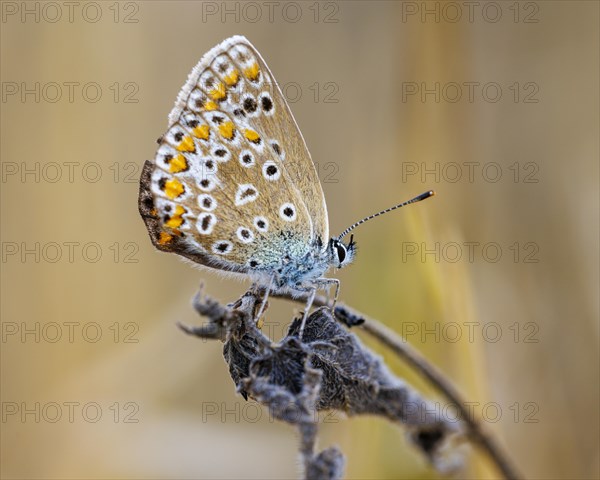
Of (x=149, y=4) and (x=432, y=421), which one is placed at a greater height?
(x=149, y=4)

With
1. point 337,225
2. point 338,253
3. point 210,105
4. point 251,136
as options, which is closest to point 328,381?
point 338,253

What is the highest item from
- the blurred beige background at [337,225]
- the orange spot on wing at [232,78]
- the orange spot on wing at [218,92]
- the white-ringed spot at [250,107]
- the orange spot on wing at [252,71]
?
the orange spot on wing at [252,71]

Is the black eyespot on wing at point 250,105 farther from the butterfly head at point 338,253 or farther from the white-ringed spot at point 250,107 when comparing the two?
the butterfly head at point 338,253

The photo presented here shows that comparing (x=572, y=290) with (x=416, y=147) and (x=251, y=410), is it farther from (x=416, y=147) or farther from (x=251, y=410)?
(x=251, y=410)

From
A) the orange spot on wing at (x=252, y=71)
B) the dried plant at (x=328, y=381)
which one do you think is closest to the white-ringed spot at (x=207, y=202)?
the orange spot on wing at (x=252, y=71)

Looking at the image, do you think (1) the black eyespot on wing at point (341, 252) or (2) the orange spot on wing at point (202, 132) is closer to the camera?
(2) the orange spot on wing at point (202, 132)

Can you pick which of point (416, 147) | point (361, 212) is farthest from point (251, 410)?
point (416, 147)
